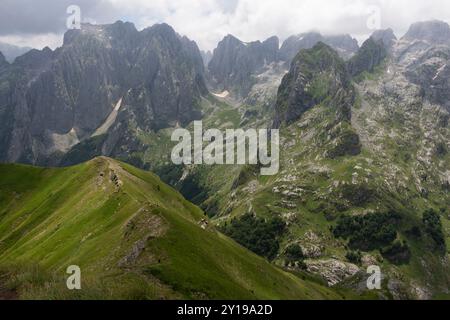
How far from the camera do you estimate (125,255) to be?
292ft

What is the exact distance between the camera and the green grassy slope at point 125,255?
245 ft

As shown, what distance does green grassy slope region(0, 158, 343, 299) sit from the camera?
74812mm

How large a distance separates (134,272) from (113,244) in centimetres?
2445

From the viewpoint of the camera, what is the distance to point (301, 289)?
141250 millimetres

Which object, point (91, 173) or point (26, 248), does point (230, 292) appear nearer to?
point (26, 248)

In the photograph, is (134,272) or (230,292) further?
(230,292)
